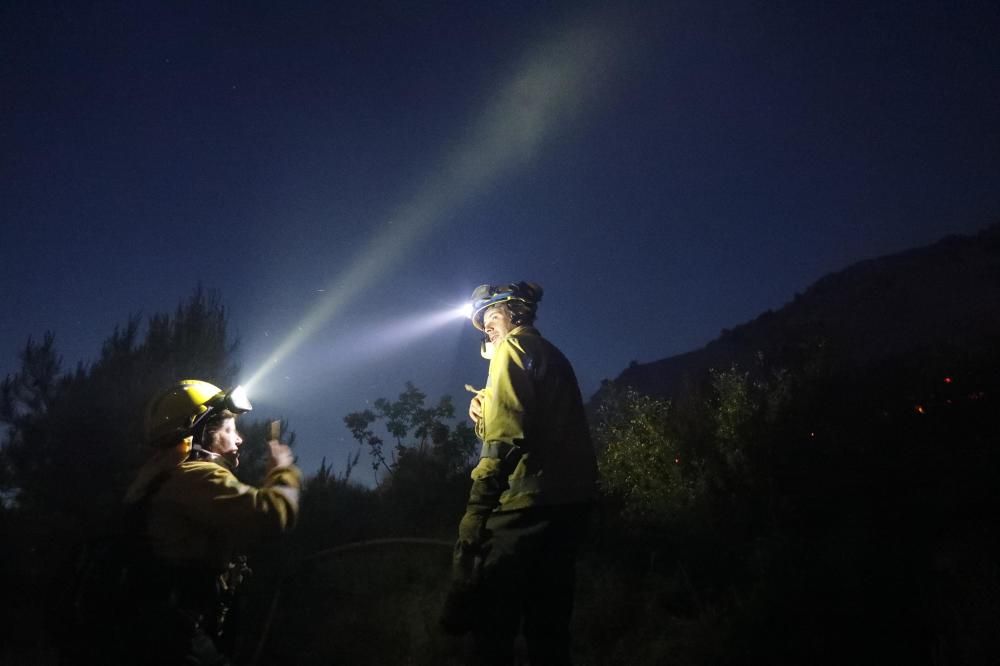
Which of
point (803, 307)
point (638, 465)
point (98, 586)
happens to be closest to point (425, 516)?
point (638, 465)

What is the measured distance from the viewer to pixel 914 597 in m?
4.18

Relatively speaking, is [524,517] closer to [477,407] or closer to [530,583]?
[530,583]

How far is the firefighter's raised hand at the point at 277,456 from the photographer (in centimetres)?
257

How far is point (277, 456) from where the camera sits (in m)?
2.61

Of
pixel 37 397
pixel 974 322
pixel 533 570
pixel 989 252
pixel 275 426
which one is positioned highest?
pixel 989 252

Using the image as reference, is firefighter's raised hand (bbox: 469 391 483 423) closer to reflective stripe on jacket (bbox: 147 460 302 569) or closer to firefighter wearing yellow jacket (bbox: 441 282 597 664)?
firefighter wearing yellow jacket (bbox: 441 282 597 664)

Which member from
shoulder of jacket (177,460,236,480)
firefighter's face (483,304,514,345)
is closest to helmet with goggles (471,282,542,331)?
firefighter's face (483,304,514,345)

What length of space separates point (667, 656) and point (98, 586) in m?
4.46

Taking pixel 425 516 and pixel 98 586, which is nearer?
pixel 98 586

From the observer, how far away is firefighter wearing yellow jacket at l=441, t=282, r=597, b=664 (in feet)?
7.91

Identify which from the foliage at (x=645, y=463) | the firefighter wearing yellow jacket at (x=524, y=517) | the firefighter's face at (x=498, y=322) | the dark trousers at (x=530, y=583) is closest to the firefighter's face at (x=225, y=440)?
the firefighter wearing yellow jacket at (x=524, y=517)

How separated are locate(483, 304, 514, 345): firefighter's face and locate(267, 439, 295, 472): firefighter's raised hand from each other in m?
1.47

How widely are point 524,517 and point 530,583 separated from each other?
310 mm

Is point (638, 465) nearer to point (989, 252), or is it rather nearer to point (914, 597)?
point (914, 597)
